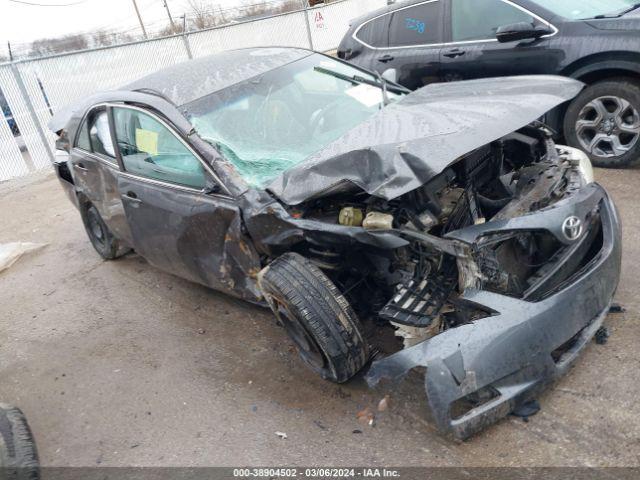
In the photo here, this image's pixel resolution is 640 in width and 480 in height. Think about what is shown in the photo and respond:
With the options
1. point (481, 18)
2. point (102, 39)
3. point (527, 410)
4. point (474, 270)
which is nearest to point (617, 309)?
point (527, 410)

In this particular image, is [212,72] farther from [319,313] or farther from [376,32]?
[376,32]

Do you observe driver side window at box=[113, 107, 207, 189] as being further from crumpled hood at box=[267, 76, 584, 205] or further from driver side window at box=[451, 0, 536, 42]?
driver side window at box=[451, 0, 536, 42]

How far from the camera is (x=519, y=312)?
2.14m

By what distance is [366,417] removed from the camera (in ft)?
8.31

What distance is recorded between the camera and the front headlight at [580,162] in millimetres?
2916

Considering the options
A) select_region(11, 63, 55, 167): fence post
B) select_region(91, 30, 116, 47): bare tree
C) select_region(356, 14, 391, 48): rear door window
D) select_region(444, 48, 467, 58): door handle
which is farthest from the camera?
select_region(91, 30, 116, 47): bare tree

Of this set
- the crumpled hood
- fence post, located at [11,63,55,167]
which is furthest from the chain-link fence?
the crumpled hood

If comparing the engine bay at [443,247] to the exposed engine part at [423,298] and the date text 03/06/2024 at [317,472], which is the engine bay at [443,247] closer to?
the exposed engine part at [423,298]

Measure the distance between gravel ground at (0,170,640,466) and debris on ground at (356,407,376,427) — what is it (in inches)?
1.2

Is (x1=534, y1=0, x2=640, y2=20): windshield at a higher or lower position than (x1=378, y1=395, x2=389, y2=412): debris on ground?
higher

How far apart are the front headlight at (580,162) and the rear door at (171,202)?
79.0 inches

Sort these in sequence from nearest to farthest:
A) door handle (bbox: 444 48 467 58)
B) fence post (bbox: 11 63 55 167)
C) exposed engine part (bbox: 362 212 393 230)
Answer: exposed engine part (bbox: 362 212 393 230)
door handle (bbox: 444 48 467 58)
fence post (bbox: 11 63 55 167)

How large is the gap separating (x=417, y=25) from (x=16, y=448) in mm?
5057

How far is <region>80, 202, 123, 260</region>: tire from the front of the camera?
4.67m
